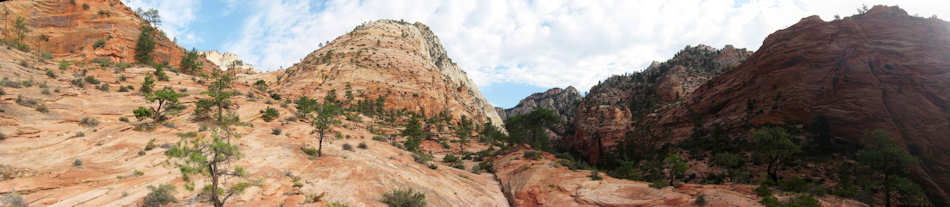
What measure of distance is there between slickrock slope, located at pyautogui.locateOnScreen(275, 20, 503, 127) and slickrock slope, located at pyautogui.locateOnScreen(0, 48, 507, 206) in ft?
147

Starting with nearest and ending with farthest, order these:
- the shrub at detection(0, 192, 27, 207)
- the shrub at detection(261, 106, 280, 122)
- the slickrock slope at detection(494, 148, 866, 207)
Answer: the shrub at detection(0, 192, 27, 207), the slickrock slope at detection(494, 148, 866, 207), the shrub at detection(261, 106, 280, 122)

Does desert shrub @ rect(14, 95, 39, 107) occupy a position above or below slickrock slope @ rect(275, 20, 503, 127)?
below

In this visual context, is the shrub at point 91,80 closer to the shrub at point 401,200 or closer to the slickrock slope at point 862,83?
the shrub at point 401,200

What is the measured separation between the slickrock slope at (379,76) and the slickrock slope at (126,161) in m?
44.7

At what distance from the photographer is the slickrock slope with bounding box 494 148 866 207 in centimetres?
1505

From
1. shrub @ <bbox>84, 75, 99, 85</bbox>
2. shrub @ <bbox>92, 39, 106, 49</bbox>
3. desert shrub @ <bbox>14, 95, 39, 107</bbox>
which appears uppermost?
shrub @ <bbox>92, 39, 106, 49</bbox>

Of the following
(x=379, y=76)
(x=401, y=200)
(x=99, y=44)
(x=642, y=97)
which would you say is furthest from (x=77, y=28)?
(x=642, y=97)

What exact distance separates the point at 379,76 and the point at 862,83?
259 ft

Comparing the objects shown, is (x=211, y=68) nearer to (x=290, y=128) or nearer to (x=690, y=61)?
(x=290, y=128)

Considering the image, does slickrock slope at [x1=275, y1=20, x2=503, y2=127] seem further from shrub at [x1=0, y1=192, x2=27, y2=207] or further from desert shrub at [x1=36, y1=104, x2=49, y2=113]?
shrub at [x1=0, y1=192, x2=27, y2=207]

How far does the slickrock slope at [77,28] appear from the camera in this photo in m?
38.0

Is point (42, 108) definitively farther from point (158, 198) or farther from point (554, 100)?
point (554, 100)

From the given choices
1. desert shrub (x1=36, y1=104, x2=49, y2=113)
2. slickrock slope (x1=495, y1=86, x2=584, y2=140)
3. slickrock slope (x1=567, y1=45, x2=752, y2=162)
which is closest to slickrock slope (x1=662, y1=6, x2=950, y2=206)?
slickrock slope (x1=567, y1=45, x2=752, y2=162)

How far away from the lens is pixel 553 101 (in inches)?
6083
